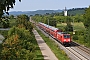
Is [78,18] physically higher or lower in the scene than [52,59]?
lower

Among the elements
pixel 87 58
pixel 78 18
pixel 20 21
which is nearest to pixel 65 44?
pixel 87 58

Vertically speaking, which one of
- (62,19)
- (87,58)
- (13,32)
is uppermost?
(13,32)

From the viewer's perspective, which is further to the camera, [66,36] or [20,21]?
[20,21]

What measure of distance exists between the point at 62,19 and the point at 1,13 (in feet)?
517

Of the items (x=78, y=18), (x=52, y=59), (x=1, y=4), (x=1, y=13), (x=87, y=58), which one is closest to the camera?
(x=1, y=4)

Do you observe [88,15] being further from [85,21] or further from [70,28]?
[70,28]

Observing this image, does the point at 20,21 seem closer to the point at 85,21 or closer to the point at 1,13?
the point at 85,21

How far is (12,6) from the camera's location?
8.13 meters

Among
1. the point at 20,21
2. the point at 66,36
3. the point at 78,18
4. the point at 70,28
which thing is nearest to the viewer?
the point at 66,36

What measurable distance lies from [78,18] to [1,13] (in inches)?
6077

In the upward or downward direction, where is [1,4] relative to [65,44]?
upward

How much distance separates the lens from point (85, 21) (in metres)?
71.6

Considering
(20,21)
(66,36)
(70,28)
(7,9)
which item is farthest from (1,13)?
(70,28)

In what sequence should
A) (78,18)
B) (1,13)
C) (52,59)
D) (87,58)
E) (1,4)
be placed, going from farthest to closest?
1. (78,18)
2. (87,58)
3. (52,59)
4. (1,13)
5. (1,4)
